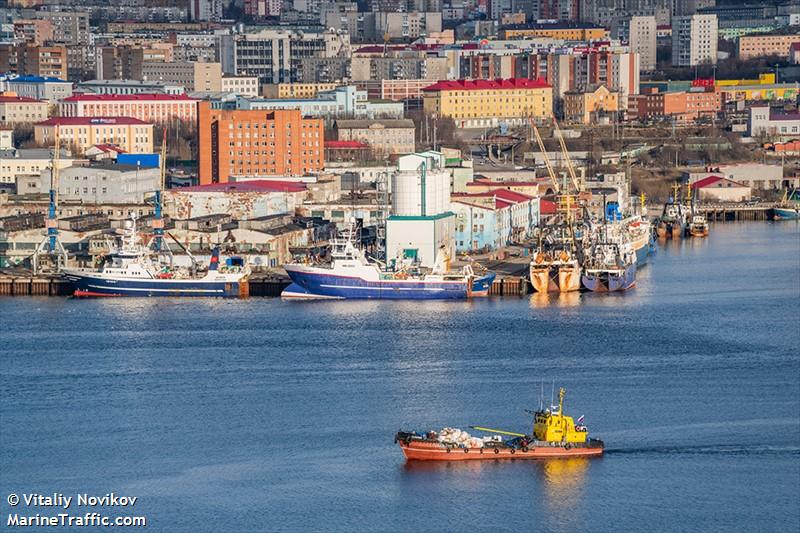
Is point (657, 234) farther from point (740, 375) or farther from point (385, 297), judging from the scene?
point (740, 375)

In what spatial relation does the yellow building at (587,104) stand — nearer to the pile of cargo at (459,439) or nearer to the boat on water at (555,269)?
the boat on water at (555,269)

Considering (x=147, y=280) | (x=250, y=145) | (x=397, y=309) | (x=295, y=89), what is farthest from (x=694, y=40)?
(x=397, y=309)

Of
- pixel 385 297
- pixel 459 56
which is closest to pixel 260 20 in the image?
pixel 459 56

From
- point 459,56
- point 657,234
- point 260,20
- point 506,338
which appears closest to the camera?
point 506,338

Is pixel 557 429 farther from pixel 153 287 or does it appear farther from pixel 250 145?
pixel 250 145

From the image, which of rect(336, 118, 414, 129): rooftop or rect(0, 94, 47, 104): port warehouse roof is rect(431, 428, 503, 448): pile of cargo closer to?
rect(336, 118, 414, 129): rooftop

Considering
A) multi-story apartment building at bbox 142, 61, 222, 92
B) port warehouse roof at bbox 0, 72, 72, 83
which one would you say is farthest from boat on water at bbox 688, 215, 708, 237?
multi-story apartment building at bbox 142, 61, 222, 92
